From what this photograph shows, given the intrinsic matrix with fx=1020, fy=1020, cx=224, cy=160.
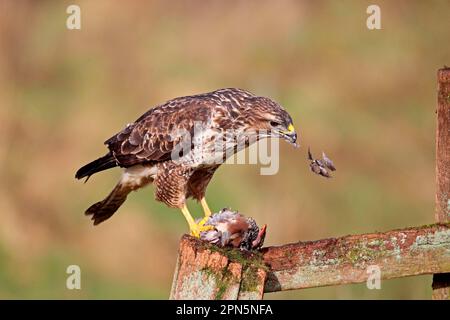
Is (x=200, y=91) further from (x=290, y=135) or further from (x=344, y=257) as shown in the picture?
(x=344, y=257)

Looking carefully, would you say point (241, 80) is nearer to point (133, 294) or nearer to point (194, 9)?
point (194, 9)

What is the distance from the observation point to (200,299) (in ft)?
13.3

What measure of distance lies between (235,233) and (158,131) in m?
1.61

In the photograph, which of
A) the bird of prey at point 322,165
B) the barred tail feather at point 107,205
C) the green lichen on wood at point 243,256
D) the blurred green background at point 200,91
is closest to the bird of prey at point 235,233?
the green lichen on wood at point 243,256

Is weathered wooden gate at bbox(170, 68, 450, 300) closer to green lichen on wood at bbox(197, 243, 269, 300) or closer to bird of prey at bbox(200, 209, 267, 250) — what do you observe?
green lichen on wood at bbox(197, 243, 269, 300)

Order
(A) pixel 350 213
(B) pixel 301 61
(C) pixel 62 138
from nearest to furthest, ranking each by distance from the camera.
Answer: (A) pixel 350 213 → (C) pixel 62 138 → (B) pixel 301 61

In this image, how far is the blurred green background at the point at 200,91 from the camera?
24.2 ft

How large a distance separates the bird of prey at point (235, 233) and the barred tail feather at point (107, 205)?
6.61 ft

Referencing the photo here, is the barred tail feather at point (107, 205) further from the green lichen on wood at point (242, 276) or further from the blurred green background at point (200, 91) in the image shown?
the green lichen on wood at point (242, 276)

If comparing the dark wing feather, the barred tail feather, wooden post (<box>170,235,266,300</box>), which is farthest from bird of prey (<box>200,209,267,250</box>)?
the barred tail feather

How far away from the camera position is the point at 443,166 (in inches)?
180

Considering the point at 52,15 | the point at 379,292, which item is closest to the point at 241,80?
the point at 52,15

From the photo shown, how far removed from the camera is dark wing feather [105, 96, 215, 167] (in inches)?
231

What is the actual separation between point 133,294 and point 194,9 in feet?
9.46
